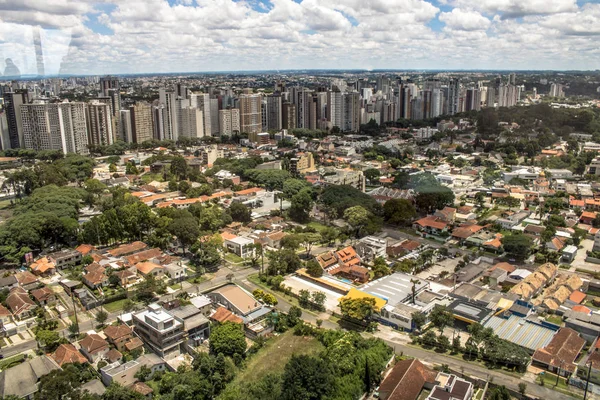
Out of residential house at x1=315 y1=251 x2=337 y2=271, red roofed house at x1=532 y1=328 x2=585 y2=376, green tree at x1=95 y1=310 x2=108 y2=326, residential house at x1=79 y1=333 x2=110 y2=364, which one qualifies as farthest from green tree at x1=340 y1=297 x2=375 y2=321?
green tree at x1=95 y1=310 x2=108 y2=326

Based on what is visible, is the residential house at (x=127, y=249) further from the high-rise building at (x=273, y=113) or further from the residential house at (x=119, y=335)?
the high-rise building at (x=273, y=113)

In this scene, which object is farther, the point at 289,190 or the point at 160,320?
the point at 289,190

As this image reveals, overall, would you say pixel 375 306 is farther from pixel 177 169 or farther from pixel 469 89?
pixel 469 89

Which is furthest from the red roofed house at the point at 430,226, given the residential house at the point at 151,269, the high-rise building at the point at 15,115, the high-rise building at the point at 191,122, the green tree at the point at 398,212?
the high-rise building at the point at 15,115

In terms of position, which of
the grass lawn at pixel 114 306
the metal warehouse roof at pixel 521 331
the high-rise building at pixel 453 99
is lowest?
the grass lawn at pixel 114 306

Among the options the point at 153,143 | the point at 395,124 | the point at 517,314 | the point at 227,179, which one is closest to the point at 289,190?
the point at 227,179

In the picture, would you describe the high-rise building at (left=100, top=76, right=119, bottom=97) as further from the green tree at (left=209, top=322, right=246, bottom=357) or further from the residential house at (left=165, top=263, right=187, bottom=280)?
the green tree at (left=209, top=322, right=246, bottom=357)
